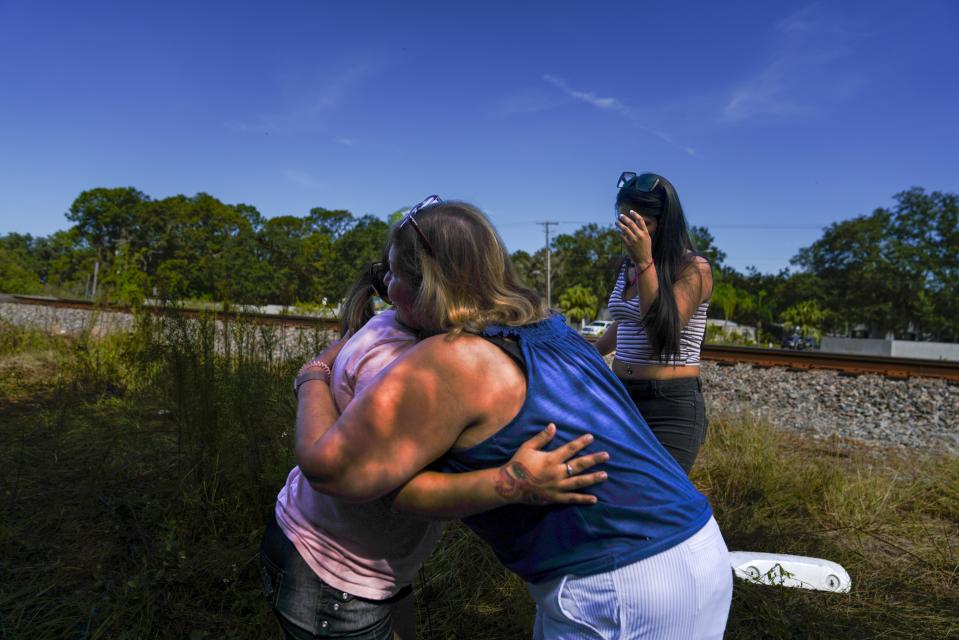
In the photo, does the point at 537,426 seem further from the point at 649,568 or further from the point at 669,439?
the point at 669,439

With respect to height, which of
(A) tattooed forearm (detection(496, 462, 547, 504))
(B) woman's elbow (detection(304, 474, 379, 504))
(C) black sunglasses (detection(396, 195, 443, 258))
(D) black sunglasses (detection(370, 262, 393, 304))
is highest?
(C) black sunglasses (detection(396, 195, 443, 258))

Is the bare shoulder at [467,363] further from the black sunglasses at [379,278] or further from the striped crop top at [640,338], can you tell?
the striped crop top at [640,338]

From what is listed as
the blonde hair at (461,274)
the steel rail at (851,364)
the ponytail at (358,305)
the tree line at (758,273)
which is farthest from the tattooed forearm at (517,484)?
the tree line at (758,273)

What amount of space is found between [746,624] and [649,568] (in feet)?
6.09

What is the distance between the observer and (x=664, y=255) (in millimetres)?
2557

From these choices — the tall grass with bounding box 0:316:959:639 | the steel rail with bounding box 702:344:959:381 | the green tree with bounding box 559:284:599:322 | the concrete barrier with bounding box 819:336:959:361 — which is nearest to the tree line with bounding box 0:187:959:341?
the green tree with bounding box 559:284:599:322

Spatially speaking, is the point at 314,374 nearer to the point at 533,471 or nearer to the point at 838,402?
the point at 533,471

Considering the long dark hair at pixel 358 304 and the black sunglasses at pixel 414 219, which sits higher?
the black sunglasses at pixel 414 219

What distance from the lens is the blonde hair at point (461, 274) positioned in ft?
4.09

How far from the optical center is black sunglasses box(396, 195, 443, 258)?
1.28 metres

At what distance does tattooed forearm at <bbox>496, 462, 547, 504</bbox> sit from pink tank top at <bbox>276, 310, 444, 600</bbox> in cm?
35

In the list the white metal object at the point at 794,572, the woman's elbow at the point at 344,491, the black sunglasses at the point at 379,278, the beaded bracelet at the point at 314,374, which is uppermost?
the black sunglasses at the point at 379,278

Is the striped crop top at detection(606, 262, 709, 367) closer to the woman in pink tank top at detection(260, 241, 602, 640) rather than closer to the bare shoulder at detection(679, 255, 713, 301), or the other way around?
the bare shoulder at detection(679, 255, 713, 301)

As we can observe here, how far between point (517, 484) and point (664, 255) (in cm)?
171
